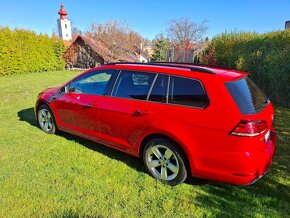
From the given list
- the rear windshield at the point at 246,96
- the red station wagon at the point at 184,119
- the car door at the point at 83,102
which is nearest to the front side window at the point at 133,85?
the red station wagon at the point at 184,119

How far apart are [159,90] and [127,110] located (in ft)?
1.95

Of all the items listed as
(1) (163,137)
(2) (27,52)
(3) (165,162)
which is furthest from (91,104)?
(2) (27,52)

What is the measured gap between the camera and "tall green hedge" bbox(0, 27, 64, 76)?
18172 millimetres

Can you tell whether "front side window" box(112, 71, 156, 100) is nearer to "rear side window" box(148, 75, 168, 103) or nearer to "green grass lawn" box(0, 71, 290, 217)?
"rear side window" box(148, 75, 168, 103)

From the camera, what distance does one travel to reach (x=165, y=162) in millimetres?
3500

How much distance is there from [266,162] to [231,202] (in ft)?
2.22

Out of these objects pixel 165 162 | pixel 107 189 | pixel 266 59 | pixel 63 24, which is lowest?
pixel 107 189

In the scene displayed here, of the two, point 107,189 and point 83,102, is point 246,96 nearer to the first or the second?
point 107,189

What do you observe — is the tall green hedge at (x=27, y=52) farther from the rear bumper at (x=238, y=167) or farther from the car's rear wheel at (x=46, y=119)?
the rear bumper at (x=238, y=167)

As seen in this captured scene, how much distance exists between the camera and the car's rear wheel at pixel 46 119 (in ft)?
17.4

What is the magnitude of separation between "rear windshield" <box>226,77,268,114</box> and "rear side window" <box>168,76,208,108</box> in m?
0.35

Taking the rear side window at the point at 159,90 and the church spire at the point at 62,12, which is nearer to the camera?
the rear side window at the point at 159,90

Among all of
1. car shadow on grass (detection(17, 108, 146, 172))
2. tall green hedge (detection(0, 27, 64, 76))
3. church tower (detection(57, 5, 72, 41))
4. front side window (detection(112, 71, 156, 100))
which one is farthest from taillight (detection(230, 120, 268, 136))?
church tower (detection(57, 5, 72, 41))

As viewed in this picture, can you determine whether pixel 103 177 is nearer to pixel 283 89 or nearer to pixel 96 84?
pixel 96 84
